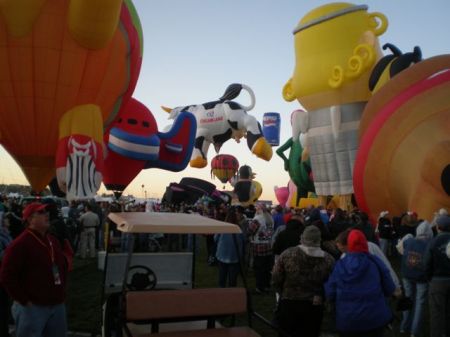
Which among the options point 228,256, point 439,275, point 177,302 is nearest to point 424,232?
point 439,275

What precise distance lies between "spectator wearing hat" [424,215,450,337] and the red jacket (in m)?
3.50

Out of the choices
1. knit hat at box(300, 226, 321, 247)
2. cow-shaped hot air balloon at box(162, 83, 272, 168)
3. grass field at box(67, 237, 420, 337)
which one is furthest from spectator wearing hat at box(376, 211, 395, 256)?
cow-shaped hot air balloon at box(162, 83, 272, 168)

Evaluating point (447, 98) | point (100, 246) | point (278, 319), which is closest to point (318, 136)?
point (447, 98)

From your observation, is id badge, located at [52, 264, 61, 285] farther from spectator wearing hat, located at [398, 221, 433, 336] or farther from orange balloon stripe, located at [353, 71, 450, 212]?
orange balloon stripe, located at [353, 71, 450, 212]

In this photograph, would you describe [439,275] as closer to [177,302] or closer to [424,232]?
[424,232]

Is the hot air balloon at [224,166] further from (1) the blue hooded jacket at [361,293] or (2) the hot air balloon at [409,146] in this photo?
(1) the blue hooded jacket at [361,293]

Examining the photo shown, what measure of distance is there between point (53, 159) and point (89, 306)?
26.5 ft

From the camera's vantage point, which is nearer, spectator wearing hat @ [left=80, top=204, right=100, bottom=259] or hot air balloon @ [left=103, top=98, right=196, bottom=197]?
spectator wearing hat @ [left=80, top=204, right=100, bottom=259]

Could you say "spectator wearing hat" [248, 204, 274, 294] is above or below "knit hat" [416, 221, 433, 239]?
below

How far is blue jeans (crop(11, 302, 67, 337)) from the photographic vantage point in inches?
128

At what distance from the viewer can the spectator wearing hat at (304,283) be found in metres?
3.73

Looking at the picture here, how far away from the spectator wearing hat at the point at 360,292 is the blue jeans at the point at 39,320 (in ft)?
6.72

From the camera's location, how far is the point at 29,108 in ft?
37.0

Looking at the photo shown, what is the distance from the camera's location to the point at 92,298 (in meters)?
6.62
